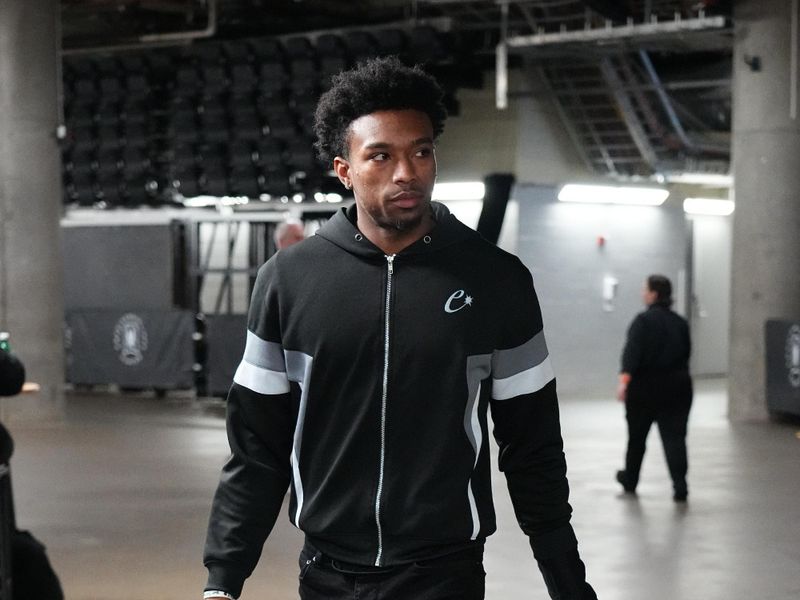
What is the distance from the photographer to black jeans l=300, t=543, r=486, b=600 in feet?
9.43

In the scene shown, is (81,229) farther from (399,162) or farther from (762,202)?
(399,162)

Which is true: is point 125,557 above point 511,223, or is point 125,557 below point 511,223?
below

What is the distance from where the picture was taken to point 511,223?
62.8 ft

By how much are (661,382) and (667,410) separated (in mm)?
215

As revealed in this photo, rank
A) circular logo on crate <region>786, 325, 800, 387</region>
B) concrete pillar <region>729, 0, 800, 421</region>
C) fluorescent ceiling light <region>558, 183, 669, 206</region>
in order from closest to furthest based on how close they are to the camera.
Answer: circular logo on crate <region>786, 325, 800, 387</region> → concrete pillar <region>729, 0, 800, 421</region> → fluorescent ceiling light <region>558, 183, 669, 206</region>

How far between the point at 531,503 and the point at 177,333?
16997 millimetres

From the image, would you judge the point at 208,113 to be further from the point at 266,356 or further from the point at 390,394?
the point at 390,394

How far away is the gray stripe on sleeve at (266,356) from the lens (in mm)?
3014

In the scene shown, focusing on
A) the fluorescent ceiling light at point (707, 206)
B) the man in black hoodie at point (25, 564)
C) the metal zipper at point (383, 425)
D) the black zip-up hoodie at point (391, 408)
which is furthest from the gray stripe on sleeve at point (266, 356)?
the fluorescent ceiling light at point (707, 206)

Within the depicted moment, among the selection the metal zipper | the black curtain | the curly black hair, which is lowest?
the metal zipper

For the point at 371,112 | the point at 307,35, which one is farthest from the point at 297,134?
the point at 371,112

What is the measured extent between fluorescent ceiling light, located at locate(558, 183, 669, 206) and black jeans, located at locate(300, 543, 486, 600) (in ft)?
56.1

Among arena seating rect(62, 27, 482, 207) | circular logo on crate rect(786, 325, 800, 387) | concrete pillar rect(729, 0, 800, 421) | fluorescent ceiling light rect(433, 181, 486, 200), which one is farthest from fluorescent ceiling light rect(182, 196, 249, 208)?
circular logo on crate rect(786, 325, 800, 387)

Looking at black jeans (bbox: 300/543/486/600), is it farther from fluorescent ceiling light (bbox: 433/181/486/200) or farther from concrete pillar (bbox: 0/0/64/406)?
fluorescent ceiling light (bbox: 433/181/486/200)
